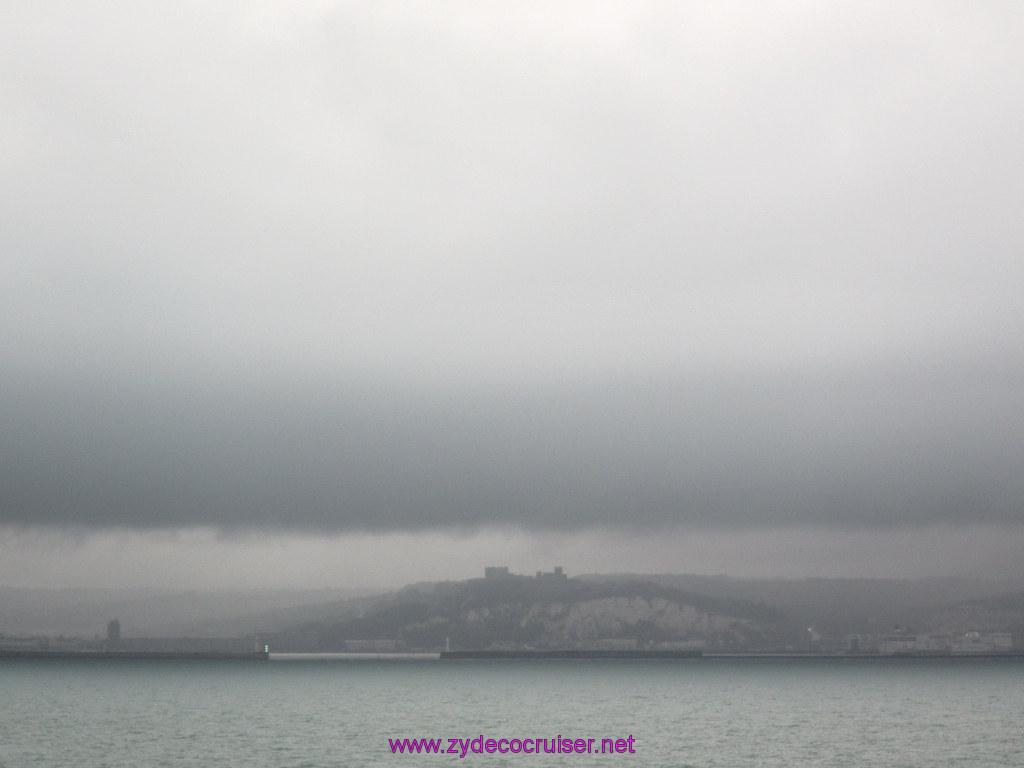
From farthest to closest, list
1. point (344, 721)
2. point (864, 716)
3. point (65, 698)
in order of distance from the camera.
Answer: point (65, 698), point (864, 716), point (344, 721)

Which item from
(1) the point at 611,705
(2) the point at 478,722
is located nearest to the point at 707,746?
(2) the point at 478,722

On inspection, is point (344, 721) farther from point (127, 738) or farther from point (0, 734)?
point (0, 734)

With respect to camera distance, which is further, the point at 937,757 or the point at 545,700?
the point at 545,700

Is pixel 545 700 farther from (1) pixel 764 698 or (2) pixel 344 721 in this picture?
(2) pixel 344 721

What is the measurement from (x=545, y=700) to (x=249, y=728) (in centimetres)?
7612

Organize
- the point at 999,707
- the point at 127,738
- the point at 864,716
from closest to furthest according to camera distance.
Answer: the point at 127,738 < the point at 864,716 < the point at 999,707

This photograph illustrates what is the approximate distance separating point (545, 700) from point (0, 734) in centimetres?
9874

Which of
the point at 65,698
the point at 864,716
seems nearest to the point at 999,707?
the point at 864,716

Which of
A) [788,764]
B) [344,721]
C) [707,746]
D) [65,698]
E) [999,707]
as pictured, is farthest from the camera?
[65,698]

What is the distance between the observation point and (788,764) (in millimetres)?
94250

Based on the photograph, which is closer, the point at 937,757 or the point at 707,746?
the point at 937,757

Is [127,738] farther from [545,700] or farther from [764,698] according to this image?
[764,698]

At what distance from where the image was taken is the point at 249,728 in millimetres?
129625

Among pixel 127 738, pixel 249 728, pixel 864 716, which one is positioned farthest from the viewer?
pixel 864 716
